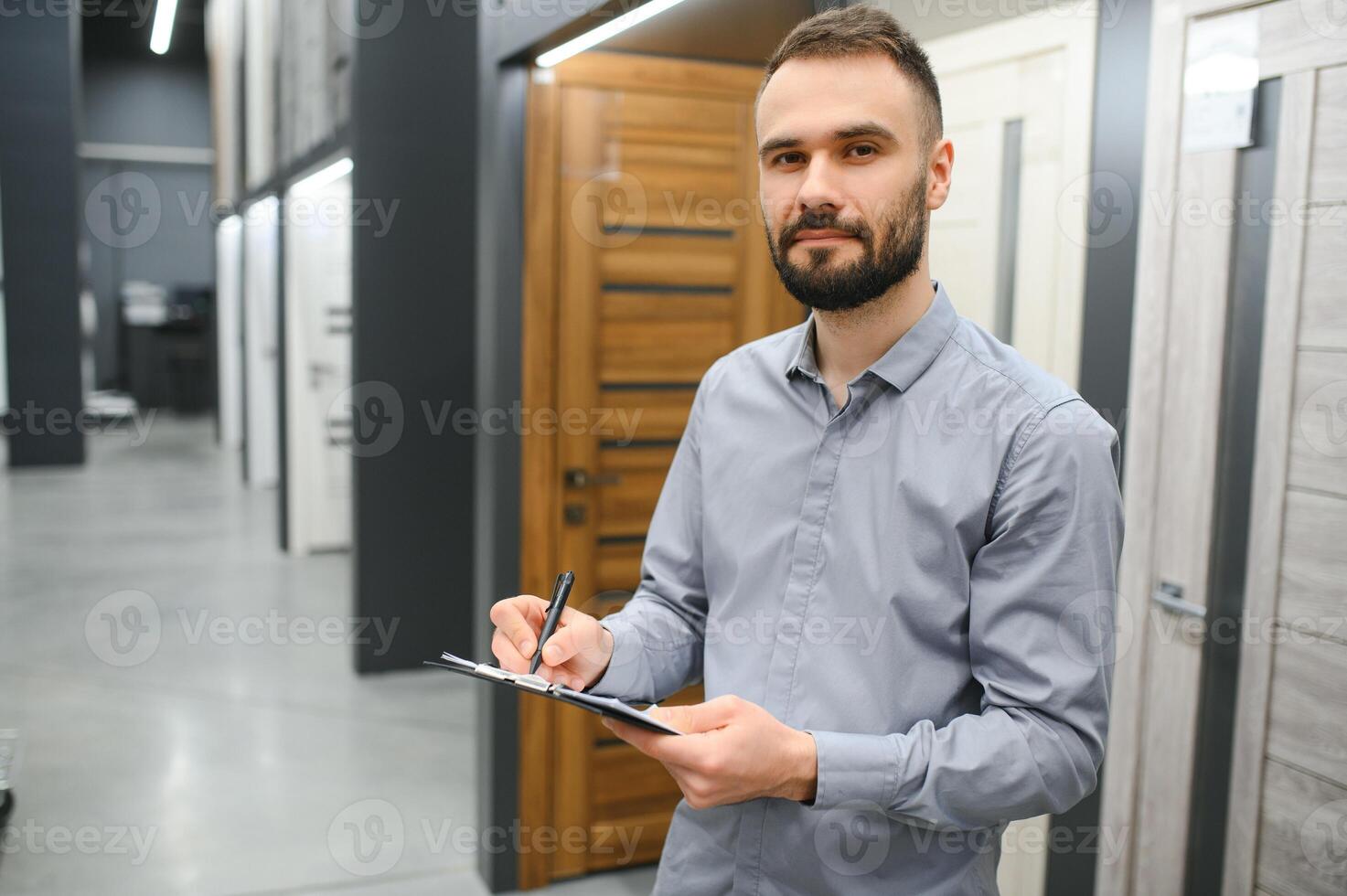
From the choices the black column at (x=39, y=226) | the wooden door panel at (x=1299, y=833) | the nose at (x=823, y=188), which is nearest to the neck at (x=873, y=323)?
the nose at (x=823, y=188)

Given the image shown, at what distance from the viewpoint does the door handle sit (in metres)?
3.38

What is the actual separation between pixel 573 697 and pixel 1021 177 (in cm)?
147

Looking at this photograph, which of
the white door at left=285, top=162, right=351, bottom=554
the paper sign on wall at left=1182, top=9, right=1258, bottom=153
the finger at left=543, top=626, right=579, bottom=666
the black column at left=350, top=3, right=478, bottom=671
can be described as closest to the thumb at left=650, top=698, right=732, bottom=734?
the finger at left=543, top=626, right=579, bottom=666

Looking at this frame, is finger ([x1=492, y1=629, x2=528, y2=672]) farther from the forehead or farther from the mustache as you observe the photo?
the forehead

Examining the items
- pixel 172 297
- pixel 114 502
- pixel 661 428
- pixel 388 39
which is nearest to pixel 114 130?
pixel 172 297

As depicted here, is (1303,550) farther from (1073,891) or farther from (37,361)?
(37,361)

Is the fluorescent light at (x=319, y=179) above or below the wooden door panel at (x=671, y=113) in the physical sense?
above

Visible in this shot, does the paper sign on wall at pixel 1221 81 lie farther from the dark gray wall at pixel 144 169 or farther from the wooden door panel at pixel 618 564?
the dark gray wall at pixel 144 169

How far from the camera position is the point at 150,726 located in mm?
4445

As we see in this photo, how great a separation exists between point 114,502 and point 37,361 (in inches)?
80.5

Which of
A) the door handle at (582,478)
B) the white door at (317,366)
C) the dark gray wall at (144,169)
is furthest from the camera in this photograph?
the dark gray wall at (144,169)

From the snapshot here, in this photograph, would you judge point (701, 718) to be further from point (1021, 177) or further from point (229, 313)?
point (229, 313)

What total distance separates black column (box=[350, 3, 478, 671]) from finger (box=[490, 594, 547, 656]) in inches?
145

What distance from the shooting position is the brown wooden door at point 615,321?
328cm
